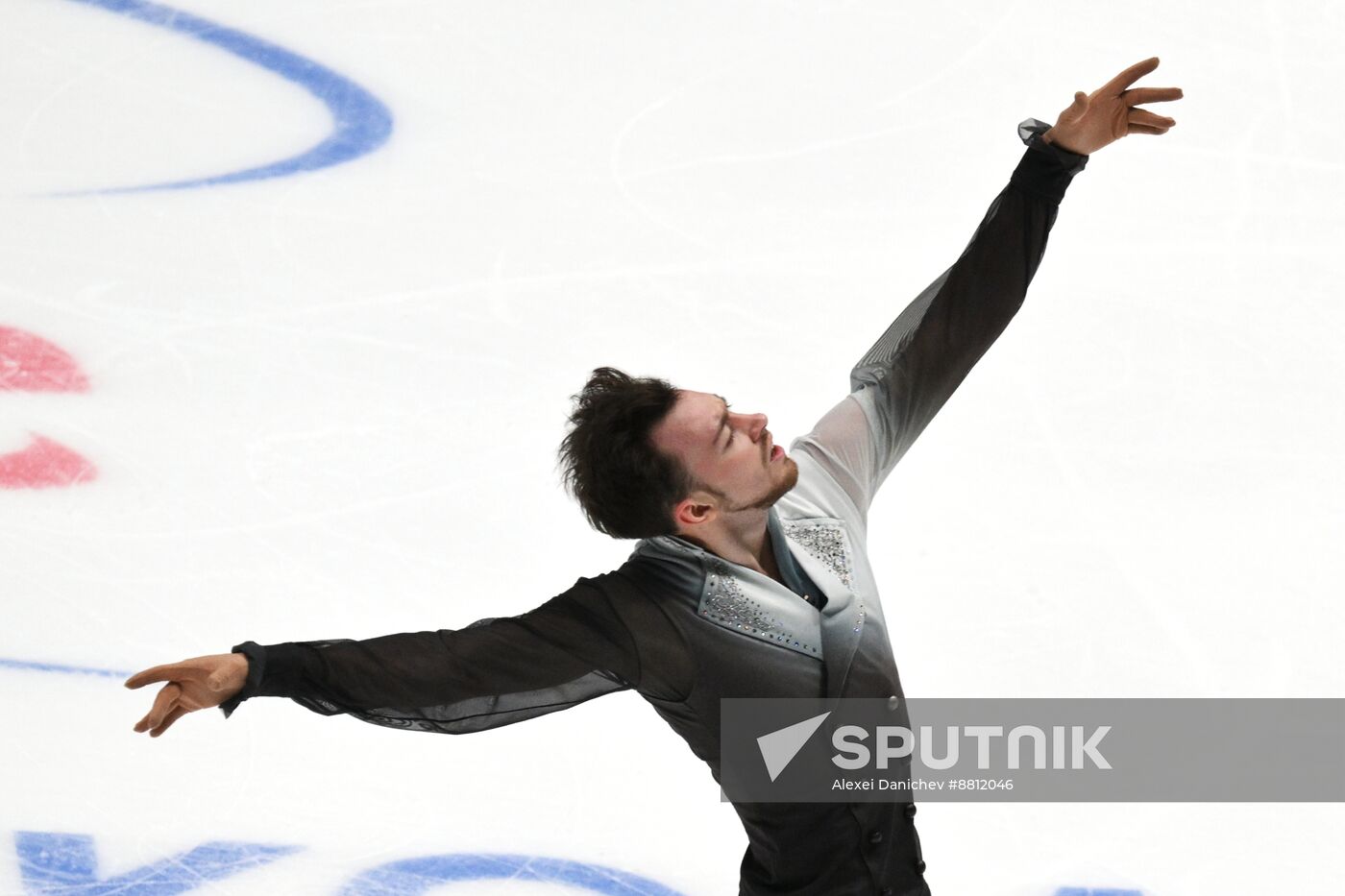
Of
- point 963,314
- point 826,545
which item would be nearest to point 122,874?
point 826,545

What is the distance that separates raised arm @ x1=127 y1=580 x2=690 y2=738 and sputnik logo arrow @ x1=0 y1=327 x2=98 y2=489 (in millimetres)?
1838

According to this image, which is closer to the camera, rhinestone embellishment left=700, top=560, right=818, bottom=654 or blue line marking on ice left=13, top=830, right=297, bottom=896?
rhinestone embellishment left=700, top=560, right=818, bottom=654

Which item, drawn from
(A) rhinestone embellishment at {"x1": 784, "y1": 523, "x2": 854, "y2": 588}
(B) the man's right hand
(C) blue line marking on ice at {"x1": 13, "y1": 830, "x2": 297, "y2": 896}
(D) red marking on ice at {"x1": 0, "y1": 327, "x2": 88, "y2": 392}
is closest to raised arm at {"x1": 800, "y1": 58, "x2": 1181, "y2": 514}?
(A) rhinestone embellishment at {"x1": 784, "y1": 523, "x2": 854, "y2": 588}

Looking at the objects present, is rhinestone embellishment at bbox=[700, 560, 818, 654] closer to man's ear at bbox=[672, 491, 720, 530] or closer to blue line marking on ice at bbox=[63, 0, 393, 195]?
man's ear at bbox=[672, 491, 720, 530]

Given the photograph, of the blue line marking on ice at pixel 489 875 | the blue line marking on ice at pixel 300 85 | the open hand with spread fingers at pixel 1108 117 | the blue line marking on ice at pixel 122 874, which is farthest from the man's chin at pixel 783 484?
the blue line marking on ice at pixel 300 85

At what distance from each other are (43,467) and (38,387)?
0.24 meters

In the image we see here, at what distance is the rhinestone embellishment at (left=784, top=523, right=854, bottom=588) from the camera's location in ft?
8.20

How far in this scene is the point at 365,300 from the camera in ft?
13.7

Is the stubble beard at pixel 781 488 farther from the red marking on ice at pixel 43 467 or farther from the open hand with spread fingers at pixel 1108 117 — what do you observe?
the red marking on ice at pixel 43 467

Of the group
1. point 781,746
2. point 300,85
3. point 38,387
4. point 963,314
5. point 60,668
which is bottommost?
point 781,746

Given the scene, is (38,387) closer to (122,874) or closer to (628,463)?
(122,874)

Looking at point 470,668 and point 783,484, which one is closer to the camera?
point 470,668

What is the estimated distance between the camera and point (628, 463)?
2.40m

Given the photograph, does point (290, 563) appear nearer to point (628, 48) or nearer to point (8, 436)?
point (8, 436)
